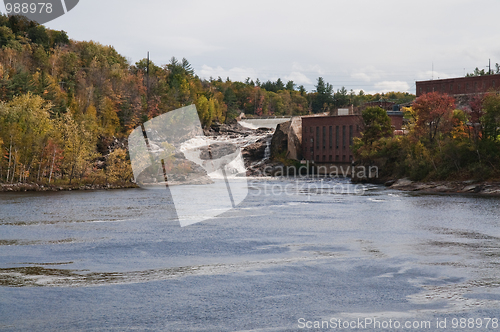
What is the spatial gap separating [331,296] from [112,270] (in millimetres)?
8815

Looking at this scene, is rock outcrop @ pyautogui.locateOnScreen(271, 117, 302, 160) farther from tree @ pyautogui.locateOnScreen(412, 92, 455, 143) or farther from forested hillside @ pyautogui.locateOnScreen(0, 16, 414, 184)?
tree @ pyautogui.locateOnScreen(412, 92, 455, 143)

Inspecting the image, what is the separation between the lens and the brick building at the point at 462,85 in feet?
370

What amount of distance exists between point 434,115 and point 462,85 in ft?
184

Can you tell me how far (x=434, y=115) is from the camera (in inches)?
2751

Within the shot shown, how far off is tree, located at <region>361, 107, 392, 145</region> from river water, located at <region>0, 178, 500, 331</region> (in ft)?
153

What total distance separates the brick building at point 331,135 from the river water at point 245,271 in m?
67.0

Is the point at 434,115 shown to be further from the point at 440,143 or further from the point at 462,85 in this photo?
the point at 462,85

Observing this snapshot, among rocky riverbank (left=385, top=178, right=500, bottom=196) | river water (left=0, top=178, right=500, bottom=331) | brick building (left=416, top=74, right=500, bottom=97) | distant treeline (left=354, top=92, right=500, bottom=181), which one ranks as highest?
brick building (left=416, top=74, right=500, bottom=97)

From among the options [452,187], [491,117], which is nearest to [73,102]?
[452,187]

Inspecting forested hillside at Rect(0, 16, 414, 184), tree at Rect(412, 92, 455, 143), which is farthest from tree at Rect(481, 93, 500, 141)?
forested hillside at Rect(0, 16, 414, 184)

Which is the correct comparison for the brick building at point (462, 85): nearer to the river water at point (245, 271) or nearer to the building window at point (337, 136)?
the building window at point (337, 136)

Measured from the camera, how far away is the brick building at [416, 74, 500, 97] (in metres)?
113

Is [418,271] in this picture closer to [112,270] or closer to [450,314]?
[450,314]

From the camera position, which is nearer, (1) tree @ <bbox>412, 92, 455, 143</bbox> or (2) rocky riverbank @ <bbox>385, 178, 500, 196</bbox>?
(2) rocky riverbank @ <bbox>385, 178, 500, 196</bbox>
